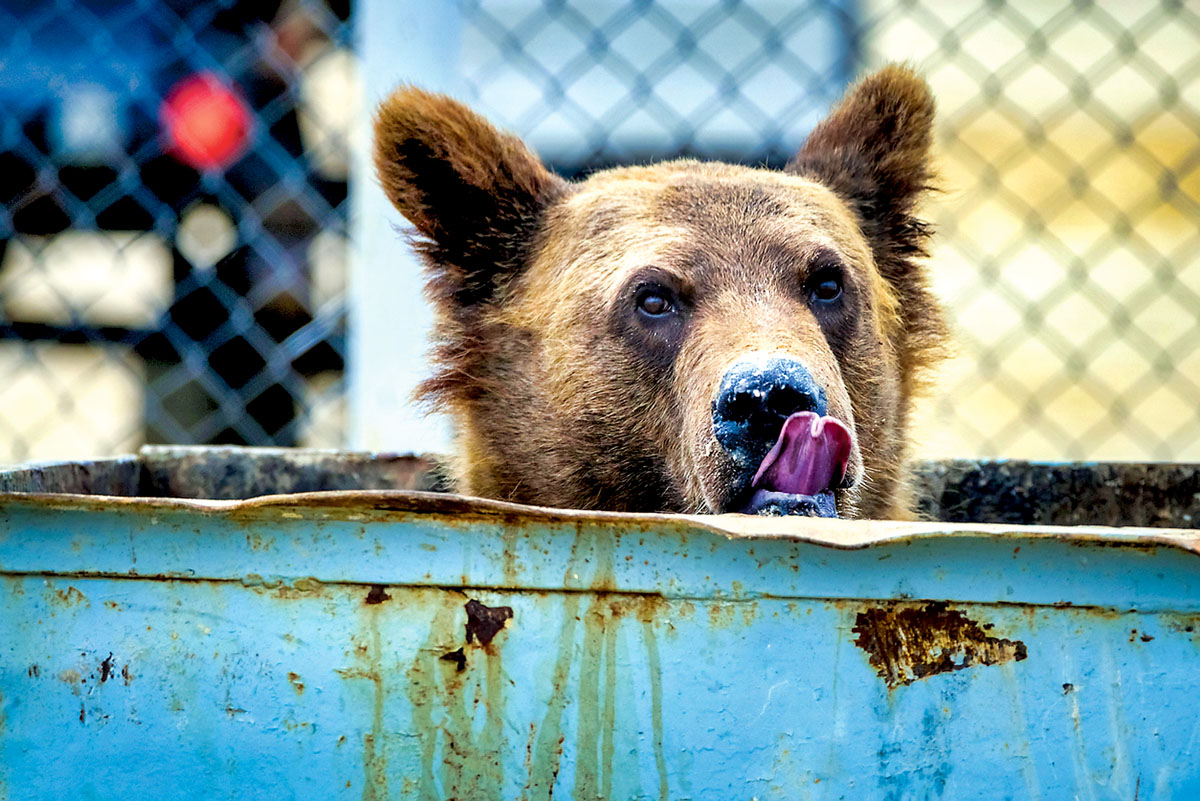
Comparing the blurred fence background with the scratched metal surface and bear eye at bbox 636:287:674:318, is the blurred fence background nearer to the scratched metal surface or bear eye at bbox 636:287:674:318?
bear eye at bbox 636:287:674:318

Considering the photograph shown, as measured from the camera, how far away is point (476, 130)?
253 cm

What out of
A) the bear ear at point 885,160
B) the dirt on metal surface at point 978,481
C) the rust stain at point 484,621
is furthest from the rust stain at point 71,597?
the bear ear at point 885,160

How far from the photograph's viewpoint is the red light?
173 inches

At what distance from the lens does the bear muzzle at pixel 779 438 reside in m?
1.71

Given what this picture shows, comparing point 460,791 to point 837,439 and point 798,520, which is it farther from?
point 837,439

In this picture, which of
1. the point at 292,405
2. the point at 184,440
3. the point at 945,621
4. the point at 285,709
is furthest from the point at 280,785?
the point at 292,405

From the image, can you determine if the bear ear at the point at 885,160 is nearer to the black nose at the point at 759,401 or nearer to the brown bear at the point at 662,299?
the brown bear at the point at 662,299

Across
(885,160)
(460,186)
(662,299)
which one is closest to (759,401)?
(662,299)

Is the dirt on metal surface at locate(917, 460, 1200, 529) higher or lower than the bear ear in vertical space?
lower

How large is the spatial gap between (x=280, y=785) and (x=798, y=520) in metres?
0.61

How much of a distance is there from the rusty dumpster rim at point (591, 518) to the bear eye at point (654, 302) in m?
1.08

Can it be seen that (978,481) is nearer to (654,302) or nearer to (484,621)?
(654,302)

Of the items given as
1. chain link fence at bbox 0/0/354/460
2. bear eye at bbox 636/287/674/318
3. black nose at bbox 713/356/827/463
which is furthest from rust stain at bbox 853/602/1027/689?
chain link fence at bbox 0/0/354/460

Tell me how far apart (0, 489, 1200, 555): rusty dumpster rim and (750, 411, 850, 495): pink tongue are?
0.46 meters
